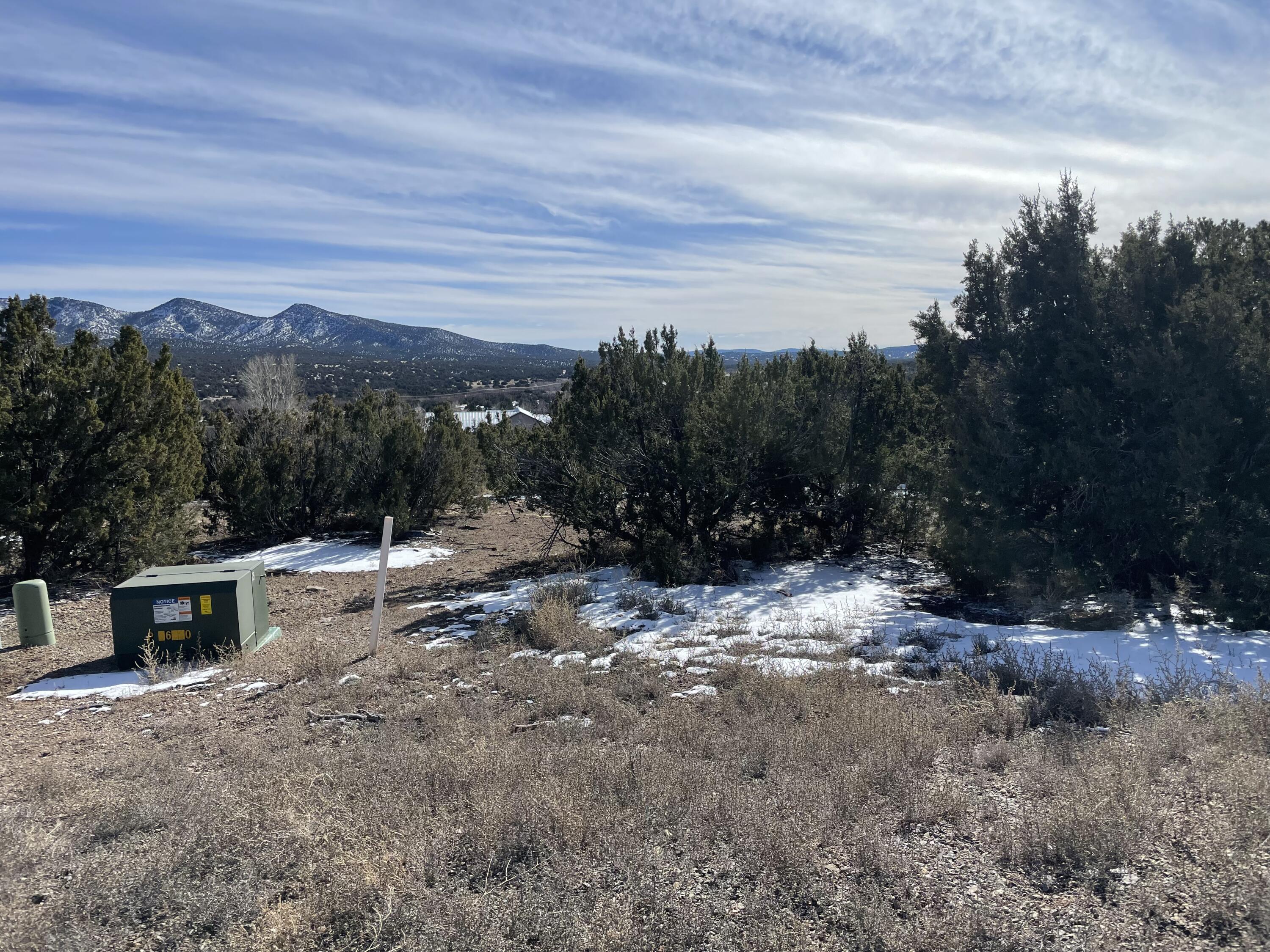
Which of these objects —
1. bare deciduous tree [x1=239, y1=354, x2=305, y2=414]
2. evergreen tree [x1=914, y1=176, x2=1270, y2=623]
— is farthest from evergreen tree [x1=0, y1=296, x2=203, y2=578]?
bare deciduous tree [x1=239, y1=354, x2=305, y2=414]

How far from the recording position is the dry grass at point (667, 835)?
9.45ft

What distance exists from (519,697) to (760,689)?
1.76m

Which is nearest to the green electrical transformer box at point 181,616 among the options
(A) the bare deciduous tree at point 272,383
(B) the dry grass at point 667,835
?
(B) the dry grass at point 667,835

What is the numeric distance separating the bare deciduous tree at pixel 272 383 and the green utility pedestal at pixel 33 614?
36.2 m

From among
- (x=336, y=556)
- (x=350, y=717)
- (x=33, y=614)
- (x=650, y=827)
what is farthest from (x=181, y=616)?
(x=336, y=556)

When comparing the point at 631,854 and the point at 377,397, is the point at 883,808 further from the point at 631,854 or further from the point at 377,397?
the point at 377,397

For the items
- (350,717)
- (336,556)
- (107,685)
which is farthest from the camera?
(336,556)

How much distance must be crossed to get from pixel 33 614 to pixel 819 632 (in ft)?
26.4

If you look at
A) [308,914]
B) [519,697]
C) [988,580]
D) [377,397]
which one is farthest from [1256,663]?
[377,397]

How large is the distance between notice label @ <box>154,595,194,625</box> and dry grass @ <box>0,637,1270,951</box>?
7.70ft

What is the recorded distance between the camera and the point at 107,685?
6.86m

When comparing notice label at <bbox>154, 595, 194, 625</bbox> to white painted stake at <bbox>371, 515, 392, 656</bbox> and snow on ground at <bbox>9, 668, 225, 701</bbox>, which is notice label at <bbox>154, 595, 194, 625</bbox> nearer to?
snow on ground at <bbox>9, 668, 225, 701</bbox>

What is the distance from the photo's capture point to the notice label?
289 inches

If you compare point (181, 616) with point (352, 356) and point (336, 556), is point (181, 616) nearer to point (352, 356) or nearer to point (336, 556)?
point (336, 556)
